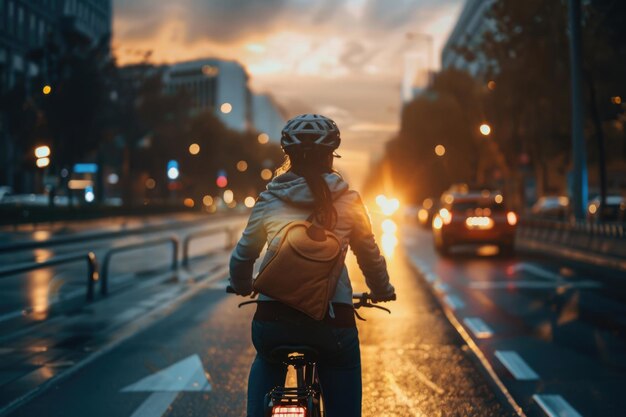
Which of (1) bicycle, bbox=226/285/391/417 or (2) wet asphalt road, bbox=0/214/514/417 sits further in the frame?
(2) wet asphalt road, bbox=0/214/514/417

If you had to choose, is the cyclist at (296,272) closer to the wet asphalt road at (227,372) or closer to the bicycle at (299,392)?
the bicycle at (299,392)

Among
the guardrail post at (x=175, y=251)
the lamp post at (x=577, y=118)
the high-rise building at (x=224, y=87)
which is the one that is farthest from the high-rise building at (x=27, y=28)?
the high-rise building at (x=224, y=87)

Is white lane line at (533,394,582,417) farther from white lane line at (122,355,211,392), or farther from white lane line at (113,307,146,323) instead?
white lane line at (113,307,146,323)

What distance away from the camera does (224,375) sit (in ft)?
22.3

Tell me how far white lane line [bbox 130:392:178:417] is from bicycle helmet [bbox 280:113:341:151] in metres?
2.86

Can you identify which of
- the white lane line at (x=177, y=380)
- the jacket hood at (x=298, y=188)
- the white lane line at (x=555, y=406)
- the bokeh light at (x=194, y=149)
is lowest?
the white lane line at (x=177, y=380)

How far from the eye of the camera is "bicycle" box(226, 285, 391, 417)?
3.00 metres

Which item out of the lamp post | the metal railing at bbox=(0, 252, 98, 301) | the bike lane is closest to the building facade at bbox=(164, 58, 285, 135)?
the lamp post

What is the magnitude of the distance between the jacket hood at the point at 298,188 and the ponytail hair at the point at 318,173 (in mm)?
23

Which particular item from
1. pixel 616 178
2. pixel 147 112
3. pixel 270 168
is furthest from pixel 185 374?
pixel 270 168

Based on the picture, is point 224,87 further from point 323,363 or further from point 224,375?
point 323,363

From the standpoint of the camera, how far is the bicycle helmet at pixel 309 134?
333cm

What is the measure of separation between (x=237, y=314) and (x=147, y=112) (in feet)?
164

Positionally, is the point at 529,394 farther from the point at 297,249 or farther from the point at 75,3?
the point at 75,3
